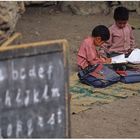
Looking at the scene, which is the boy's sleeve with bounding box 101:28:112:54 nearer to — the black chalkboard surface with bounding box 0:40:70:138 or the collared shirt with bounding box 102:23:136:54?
the collared shirt with bounding box 102:23:136:54

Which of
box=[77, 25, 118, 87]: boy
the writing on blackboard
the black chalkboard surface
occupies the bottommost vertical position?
the writing on blackboard

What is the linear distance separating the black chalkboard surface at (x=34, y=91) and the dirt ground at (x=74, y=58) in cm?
175

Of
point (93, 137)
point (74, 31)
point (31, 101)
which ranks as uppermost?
point (74, 31)

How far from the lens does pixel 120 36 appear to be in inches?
321

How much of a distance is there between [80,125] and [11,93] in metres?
2.44

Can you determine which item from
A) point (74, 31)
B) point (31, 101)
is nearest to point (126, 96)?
point (31, 101)

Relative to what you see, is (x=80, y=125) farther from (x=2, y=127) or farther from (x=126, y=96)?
(x=2, y=127)

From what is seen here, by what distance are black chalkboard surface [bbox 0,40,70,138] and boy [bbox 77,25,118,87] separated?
11.9 ft

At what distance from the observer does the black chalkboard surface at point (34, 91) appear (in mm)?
3234

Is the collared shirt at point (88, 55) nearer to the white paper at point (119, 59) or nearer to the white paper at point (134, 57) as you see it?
the white paper at point (119, 59)

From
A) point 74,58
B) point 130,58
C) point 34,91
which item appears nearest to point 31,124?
point 34,91

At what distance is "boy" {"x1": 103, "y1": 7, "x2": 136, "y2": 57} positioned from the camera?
8.09 metres

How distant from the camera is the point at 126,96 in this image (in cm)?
676

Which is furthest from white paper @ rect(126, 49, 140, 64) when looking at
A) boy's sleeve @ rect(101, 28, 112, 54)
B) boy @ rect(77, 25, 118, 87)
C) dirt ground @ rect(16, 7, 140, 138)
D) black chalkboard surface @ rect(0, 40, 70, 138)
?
black chalkboard surface @ rect(0, 40, 70, 138)
